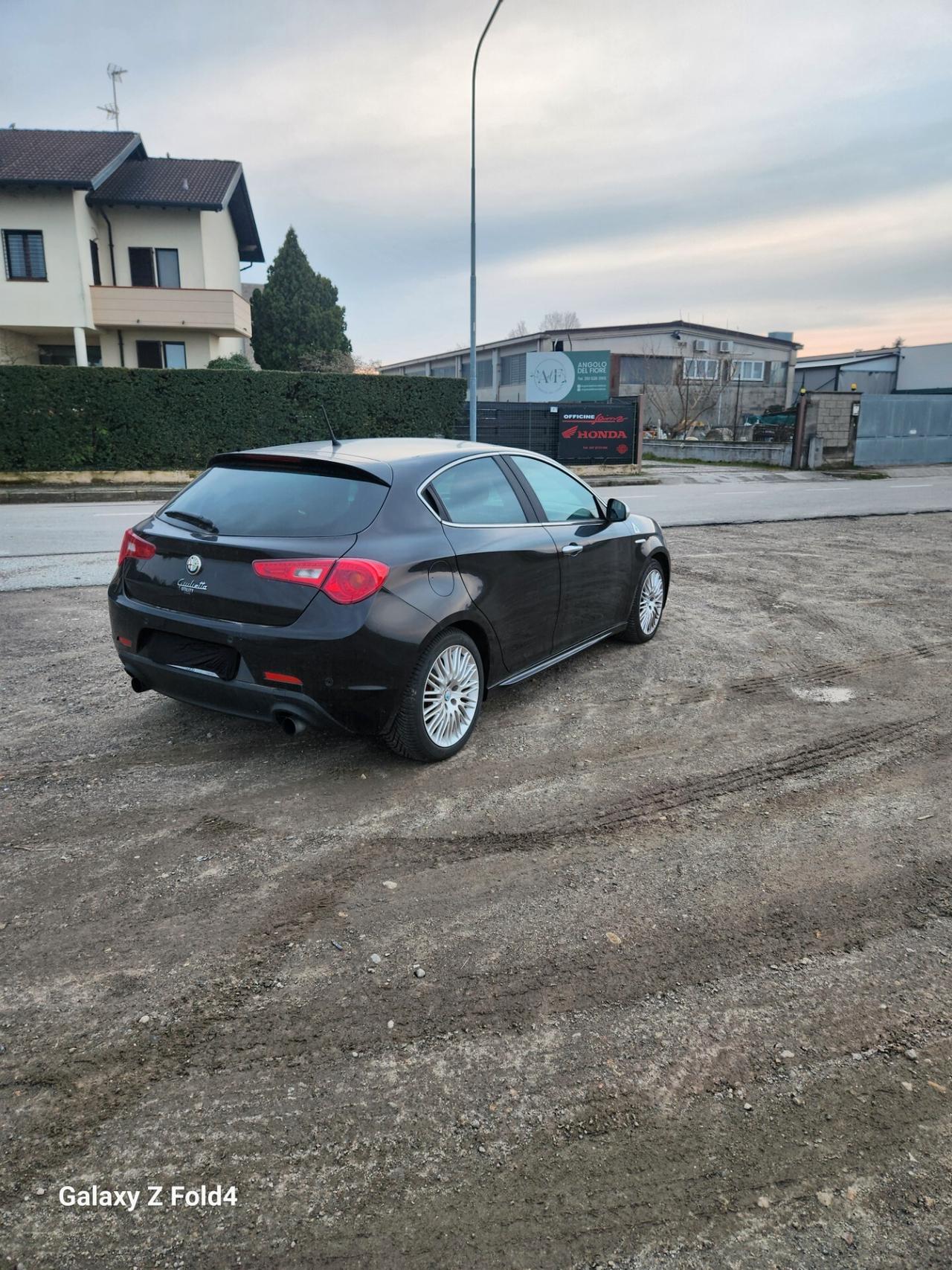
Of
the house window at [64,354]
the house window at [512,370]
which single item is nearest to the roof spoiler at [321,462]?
the house window at [64,354]

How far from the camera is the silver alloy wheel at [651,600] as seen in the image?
6723 millimetres

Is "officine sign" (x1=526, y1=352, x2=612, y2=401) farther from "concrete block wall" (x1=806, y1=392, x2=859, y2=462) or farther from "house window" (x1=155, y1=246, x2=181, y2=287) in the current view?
"house window" (x1=155, y1=246, x2=181, y2=287)

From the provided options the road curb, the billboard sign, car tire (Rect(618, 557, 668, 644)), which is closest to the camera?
car tire (Rect(618, 557, 668, 644))

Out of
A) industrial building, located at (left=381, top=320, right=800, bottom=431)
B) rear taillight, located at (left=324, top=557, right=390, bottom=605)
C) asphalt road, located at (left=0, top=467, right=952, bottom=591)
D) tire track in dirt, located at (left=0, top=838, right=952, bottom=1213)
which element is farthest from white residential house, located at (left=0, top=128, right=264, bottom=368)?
tire track in dirt, located at (left=0, top=838, right=952, bottom=1213)

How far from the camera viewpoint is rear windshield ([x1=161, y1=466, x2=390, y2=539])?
4.23m

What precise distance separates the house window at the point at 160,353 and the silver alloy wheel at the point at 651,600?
1092 inches

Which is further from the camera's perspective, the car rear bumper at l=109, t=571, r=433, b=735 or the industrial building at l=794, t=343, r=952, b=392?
the industrial building at l=794, t=343, r=952, b=392

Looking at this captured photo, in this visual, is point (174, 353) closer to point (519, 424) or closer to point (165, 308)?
point (165, 308)

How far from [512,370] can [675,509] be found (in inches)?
1441

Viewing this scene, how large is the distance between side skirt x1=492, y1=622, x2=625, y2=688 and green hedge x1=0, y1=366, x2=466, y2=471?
730 inches

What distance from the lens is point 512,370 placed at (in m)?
51.4

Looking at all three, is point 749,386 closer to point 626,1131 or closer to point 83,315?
point 83,315

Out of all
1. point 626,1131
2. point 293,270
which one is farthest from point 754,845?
point 293,270

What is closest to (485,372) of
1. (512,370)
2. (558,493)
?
(512,370)
